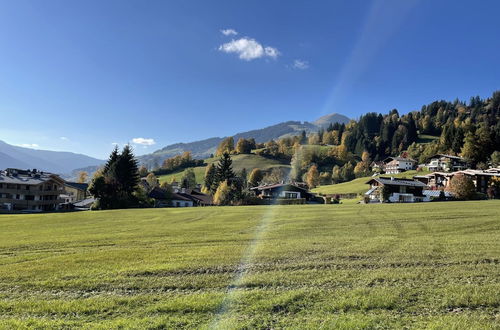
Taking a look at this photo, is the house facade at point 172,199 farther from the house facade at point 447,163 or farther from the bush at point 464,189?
the house facade at point 447,163

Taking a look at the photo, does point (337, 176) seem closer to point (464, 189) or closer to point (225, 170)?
point (225, 170)

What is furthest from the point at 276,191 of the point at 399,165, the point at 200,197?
the point at 399,165

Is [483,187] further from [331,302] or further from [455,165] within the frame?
[331,302]

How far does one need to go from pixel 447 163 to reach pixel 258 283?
123947 mm

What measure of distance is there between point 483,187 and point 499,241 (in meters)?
69.9

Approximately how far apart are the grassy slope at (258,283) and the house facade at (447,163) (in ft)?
350

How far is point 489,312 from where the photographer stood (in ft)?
28.3

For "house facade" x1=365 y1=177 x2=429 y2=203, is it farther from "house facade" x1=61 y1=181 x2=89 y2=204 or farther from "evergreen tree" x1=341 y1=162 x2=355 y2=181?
"house facade" x1=61 y1=181 x2=89 y2=204

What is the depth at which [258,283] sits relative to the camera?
1152 cm

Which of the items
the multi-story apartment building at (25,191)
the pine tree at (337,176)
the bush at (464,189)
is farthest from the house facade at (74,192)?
the bush at (464,189)

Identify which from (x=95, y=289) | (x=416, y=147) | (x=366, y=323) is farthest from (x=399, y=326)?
(x=416, y=147)

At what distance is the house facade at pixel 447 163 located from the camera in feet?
361

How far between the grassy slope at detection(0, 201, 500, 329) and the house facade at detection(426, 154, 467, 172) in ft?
350

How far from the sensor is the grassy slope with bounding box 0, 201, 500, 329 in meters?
8.48
